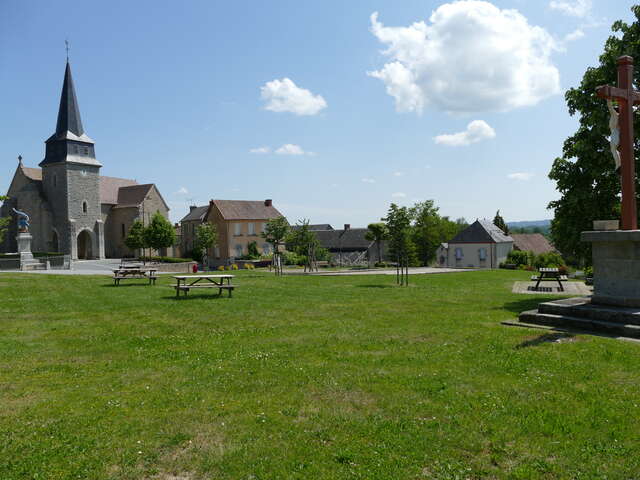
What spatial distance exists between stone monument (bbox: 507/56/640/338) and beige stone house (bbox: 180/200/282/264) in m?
45.3

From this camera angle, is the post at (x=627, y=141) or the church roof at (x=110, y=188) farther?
the church roof at (x=110, y=188)

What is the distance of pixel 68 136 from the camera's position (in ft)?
174

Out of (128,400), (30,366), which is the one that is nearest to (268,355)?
(128,400)

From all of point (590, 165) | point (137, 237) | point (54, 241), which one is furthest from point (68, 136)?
point (590, 165)

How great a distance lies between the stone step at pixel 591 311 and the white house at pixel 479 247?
41343mm

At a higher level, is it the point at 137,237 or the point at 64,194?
the point at 64,194

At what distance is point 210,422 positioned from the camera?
15.9 ft

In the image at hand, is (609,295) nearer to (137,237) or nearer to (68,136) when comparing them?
(137,237)

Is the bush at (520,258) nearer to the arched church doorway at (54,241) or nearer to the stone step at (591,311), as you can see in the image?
the stone step at (591,311)

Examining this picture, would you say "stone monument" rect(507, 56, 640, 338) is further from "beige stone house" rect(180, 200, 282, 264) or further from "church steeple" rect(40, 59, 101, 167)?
"church steeple" rect(40, 59, 101, 167)

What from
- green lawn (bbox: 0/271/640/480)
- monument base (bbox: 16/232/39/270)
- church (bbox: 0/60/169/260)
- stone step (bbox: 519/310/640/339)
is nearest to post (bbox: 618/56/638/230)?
stone step (bbox: 519/310/640/339)

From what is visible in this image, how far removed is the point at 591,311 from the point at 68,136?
56933mm

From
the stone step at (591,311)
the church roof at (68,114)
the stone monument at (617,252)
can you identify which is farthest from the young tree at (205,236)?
the stone monument at (617,252)

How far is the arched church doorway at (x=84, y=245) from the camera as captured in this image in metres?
57.0
